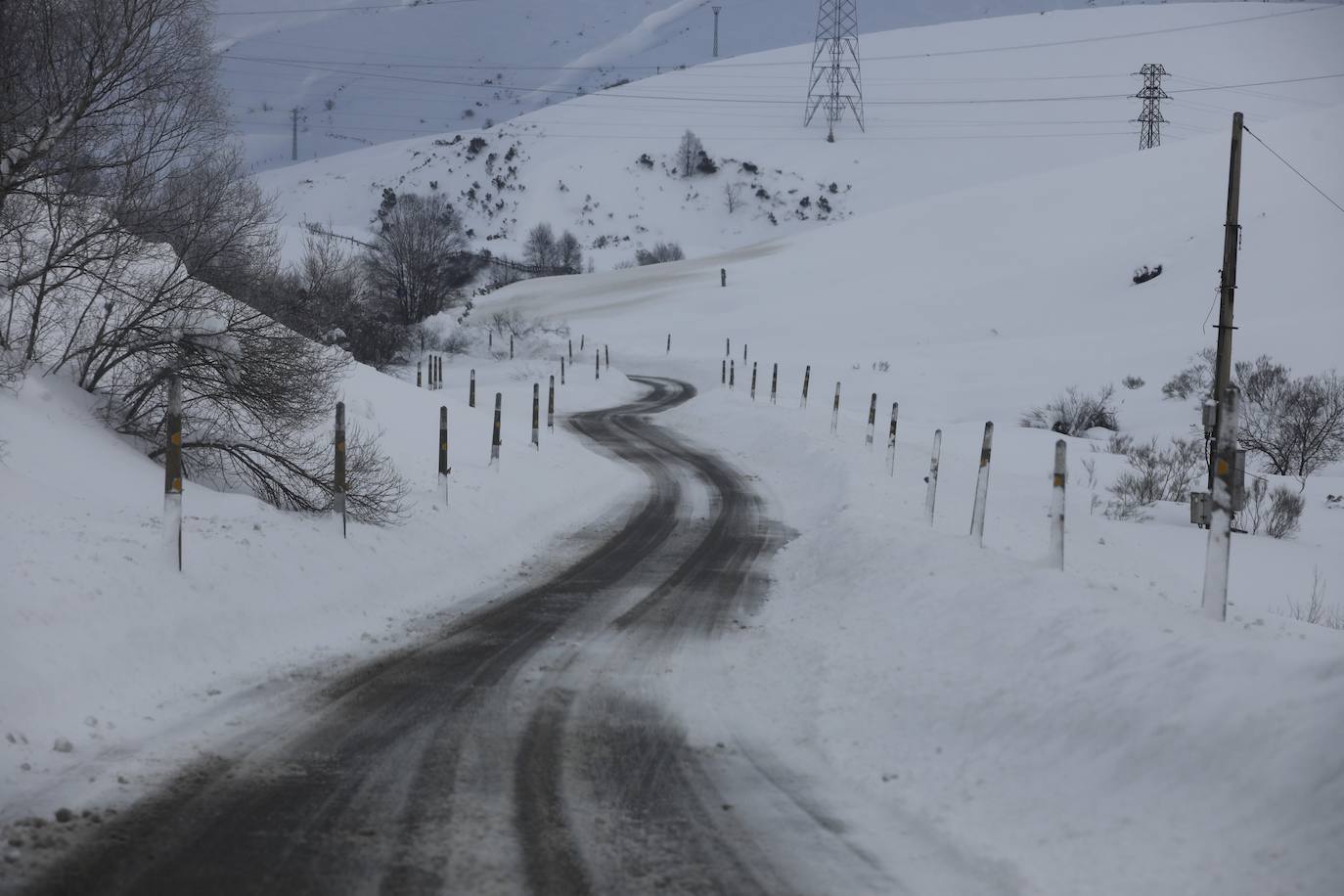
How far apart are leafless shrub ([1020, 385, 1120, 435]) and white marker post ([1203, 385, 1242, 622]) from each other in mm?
27741

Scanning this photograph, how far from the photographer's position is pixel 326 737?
6461 millimetres

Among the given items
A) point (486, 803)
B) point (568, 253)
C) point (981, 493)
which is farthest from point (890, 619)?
point (568, 253)

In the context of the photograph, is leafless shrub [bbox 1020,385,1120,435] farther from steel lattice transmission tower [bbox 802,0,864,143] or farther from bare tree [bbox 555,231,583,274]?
steel lattice transmission tower [bbox 802,0,864,143]

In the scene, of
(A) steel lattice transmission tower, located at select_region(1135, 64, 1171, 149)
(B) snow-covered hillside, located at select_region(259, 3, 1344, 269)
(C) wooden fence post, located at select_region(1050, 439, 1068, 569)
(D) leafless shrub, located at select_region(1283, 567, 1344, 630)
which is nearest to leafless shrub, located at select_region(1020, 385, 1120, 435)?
(D) leafless shrub, located at select_region(1283, 567, 1344, 630)

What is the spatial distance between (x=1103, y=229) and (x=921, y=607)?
208ft

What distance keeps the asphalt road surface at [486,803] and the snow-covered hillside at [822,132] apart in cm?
10547

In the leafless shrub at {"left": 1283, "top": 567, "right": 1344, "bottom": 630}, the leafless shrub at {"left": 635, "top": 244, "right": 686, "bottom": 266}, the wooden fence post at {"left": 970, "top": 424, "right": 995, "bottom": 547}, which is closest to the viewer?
the wooden fence post at {"left": 970, "top": 424, "right": 995, "bottom": 547}

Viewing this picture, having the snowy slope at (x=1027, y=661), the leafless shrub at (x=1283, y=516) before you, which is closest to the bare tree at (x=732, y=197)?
the snowy slope at (x=1027, y=661)

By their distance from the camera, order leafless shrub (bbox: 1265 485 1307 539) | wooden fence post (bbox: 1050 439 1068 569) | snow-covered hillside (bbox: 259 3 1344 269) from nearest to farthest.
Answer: wooden fence post (bbox: 1050 439 1068 569) < leafless shrub (bbox: 1265 485 1307 539) < snow-covered hillside (bbox: 259 3 1344 269)

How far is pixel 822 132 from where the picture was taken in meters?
148

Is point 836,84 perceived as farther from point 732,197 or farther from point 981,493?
point 981,493

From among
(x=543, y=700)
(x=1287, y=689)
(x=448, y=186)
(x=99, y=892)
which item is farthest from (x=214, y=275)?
(x=448, y=186)

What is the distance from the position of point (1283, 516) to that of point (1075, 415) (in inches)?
655

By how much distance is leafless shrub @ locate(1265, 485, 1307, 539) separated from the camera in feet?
63.0
